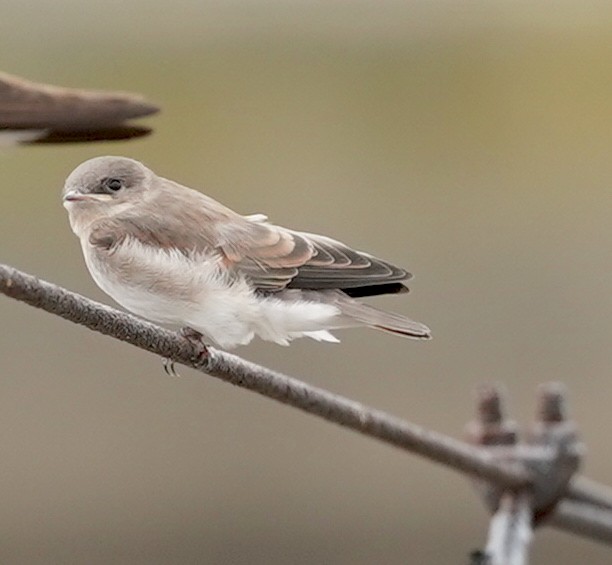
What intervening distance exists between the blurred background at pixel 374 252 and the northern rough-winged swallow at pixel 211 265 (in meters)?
1.46

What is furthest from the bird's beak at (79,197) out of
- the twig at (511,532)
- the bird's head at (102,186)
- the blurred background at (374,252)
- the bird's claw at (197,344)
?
the blurred background at (374,252)

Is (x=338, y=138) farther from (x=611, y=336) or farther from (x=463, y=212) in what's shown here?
(x=611, y=336)

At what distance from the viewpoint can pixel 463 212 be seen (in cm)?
291

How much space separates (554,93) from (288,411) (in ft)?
2.77

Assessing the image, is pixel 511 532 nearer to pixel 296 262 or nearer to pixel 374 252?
pixel 296 262

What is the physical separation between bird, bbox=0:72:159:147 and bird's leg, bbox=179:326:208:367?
11 cm

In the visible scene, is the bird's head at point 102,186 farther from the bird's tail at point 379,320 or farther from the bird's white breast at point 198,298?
the bird's tail at point 379,320

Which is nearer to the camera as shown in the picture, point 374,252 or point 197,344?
point 197,344

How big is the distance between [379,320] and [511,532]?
0.25m

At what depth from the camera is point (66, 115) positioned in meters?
0.86

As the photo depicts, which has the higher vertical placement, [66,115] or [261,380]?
[66,115]

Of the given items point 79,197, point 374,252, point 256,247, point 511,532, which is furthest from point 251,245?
point 374,252

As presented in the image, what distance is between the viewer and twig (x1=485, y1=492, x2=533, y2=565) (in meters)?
0.95

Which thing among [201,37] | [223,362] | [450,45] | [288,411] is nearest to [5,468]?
[288,411]
